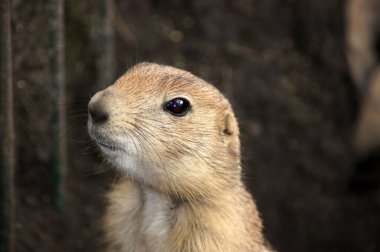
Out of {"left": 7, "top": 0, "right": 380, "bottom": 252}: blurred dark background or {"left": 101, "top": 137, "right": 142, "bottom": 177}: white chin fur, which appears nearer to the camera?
{"left": 101, "top": 137, "right": 142, "bottom": 177}: white chin fur

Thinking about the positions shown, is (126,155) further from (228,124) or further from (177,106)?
(228,124)

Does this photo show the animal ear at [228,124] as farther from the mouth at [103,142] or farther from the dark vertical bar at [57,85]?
the dark vertical bar at [57,85]

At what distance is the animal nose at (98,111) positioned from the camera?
3.12m

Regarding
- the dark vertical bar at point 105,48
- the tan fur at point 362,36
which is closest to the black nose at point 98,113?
the dark vertical bar at point 105,48

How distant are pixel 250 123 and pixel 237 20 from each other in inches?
40.2

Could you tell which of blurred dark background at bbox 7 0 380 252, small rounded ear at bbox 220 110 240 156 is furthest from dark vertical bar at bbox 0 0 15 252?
small rounded ear at bbox 220 110 240 156

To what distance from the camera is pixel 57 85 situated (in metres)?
4.57

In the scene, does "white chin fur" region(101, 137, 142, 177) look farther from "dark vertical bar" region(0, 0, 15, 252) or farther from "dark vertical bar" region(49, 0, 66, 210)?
"dark vertical bar" region(49, 0, 66, 210)

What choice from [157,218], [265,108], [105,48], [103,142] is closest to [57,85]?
[105,48]

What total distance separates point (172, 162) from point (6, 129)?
3.60 ft

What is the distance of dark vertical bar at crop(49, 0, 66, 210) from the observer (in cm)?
425

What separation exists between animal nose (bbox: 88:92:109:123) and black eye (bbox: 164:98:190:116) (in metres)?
0.39

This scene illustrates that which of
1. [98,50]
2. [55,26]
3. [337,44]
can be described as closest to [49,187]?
[98,50]

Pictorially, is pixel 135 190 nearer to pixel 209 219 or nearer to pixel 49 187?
pixel 209 219
